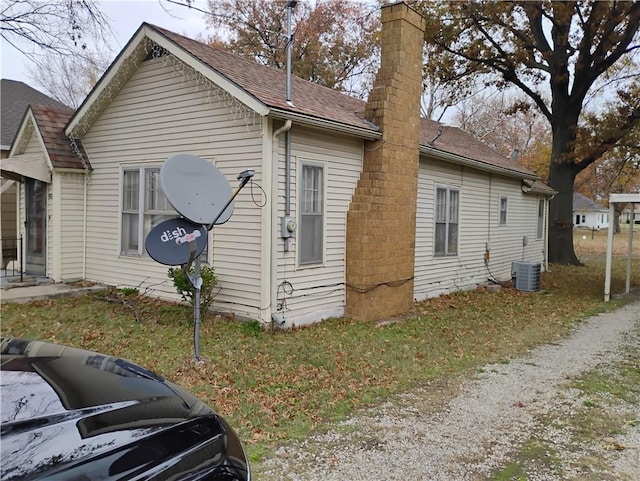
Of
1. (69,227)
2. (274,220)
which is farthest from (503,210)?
(69,227)

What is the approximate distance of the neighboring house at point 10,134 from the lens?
1163 cm

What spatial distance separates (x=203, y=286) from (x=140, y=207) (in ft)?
8.96

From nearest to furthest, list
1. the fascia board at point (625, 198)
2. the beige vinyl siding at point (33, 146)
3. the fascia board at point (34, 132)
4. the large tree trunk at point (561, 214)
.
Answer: the fascia board at point (34, 132)
the beige vinyl siding at point (33, 146)
the fascia board at point (625, 198)
the large tree trunk at point (561, 214)

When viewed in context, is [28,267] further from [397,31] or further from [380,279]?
[397,31]

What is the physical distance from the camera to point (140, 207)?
A: 9242 mm

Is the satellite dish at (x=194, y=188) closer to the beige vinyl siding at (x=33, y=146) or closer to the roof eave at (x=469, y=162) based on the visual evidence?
the roof eave at (x=469, y=162)

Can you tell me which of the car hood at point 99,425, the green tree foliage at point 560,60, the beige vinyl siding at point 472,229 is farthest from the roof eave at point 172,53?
the green tree foliage at point 560,60

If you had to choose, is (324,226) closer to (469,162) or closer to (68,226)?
(469,162)

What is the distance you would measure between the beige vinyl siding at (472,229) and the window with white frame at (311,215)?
3278mm

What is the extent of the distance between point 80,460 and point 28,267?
35.7 ft

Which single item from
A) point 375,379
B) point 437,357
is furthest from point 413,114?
point 375,379

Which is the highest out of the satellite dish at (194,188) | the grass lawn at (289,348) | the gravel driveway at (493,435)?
the satellite dish at (194,188)

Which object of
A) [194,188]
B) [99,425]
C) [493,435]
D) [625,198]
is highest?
[625,198]

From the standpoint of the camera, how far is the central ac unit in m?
13.5
